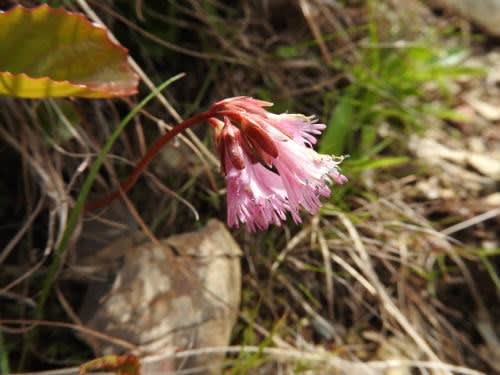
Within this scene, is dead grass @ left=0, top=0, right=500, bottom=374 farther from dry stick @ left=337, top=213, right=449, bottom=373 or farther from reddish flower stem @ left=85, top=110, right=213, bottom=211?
reddish flower stem @ left=85, top=110, right=213, bottom=211

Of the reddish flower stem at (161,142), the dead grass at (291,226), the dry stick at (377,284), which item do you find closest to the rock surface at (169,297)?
the dead grass at (291,226)

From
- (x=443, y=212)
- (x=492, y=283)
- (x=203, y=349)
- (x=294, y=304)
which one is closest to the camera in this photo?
(x=203, y=349)

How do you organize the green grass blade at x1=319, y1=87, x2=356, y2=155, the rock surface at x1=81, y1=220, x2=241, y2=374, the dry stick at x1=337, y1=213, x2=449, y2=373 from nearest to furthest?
the rock surface at x1=81, y1=220, x2=241, y2=374 → the dry stick at x1=337, y1=213, x2=449, y2=373 → the green grass blade at x1=319, y1=87, x2=356, y2=155

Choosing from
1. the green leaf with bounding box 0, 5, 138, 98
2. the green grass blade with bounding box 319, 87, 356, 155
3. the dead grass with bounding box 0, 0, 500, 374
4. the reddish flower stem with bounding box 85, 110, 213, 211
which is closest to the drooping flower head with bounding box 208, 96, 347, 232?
the reddish flower stem with bounding box 85, 110, 213, 211

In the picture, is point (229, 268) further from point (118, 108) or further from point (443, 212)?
point (443, 212)

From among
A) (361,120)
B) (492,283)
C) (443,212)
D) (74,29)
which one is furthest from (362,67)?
(74,29)

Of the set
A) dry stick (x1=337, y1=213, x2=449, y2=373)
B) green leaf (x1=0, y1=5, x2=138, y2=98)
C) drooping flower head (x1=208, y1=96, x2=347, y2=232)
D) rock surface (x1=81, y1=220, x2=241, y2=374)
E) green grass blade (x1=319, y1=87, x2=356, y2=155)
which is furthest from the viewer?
green grass blade (x1=319, y1=87, x2=356, y2=155)

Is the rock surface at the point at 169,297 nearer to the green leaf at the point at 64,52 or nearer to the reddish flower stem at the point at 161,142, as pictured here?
the reddish flower stem at the point at 161,142
